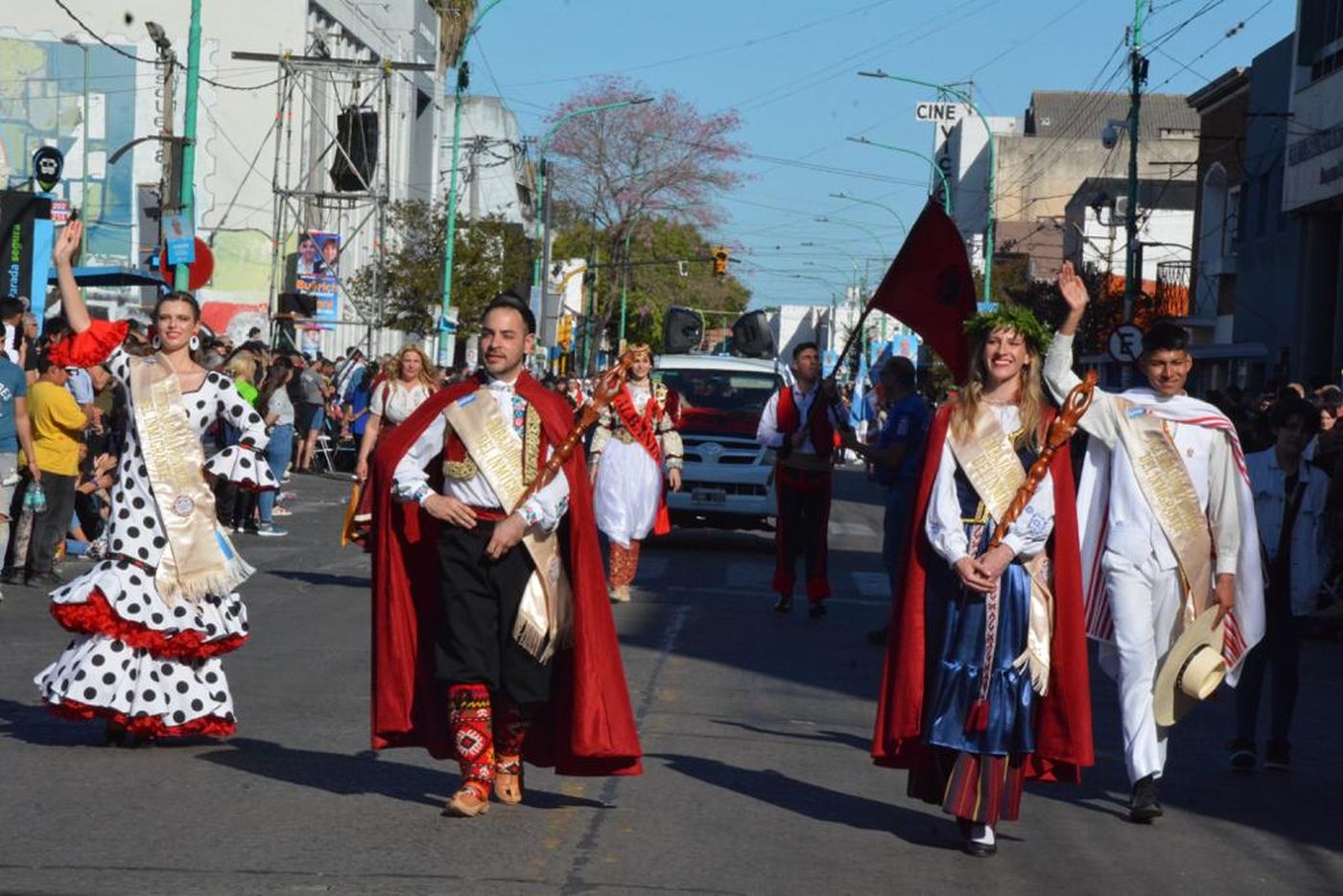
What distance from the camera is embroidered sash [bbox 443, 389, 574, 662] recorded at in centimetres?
720

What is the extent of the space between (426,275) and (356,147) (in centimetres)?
344

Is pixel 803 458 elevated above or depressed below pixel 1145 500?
below

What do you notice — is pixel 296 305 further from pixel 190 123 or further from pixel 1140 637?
pixel 1140 637

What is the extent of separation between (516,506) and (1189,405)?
2.85 m

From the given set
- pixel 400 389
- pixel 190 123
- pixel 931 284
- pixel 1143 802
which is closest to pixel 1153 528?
pixel 1143 802

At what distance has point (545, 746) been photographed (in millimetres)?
7484

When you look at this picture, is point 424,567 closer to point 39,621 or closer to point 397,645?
point 397,645

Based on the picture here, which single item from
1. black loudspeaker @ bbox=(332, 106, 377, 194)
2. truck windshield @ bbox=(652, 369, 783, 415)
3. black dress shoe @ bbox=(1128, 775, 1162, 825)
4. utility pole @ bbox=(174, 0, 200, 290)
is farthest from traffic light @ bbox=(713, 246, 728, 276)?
black dress shoe @ bbox=(1128, 775, 1162, 825)

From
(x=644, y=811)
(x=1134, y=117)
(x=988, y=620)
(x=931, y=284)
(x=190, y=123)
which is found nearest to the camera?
(x=988, y=620)

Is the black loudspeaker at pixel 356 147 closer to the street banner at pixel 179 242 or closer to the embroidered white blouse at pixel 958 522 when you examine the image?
the street banner at pixel 179 242

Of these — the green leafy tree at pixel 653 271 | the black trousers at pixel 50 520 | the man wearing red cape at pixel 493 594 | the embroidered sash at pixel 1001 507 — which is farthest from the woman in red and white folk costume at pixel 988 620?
the green leafy tree at pixel 653 271

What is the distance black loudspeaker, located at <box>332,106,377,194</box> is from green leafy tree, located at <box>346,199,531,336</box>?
133 cm

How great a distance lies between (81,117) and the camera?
46.6 metres

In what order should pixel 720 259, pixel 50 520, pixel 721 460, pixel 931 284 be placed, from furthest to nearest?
pixel 720 259
pixel 721 460
pixel 50 520
pixel 931 284
